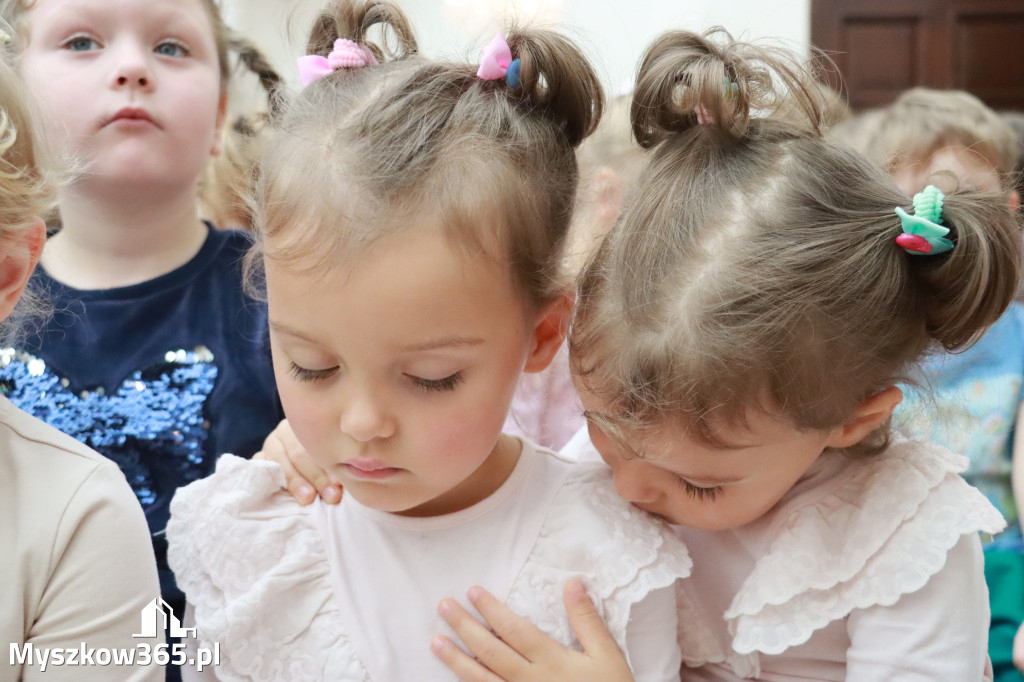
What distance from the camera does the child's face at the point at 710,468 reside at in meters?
0.92

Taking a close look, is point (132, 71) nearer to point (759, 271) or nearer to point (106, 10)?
point (106, 10)

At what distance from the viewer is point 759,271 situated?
0.87 metres

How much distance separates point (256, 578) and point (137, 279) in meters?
0.60

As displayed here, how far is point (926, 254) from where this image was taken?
35.9 inches

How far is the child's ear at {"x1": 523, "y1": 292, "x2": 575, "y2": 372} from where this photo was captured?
1017mm

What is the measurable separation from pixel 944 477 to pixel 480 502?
0.50 m

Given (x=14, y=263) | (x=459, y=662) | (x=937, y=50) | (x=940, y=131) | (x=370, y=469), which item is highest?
(x=14, y=263)

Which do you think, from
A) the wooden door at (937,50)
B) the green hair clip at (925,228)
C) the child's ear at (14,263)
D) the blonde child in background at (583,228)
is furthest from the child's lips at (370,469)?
the wooden door at (937,50)

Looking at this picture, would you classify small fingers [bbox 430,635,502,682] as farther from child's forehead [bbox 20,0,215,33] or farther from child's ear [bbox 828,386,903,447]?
child's forehead [bbox 20,0,215,33]


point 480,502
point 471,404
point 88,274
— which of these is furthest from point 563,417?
point 88,274

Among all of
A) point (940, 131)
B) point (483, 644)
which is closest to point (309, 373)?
point (483, 644)

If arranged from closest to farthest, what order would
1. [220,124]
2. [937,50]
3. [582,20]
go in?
[220,124], [582,20], [937,50]

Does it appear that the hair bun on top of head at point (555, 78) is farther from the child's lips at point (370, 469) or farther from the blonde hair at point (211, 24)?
the blonde hair at point (211, 24)

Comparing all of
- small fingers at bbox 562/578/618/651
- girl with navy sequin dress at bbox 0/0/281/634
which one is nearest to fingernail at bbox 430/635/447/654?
small fingers at bbox 562/578/618/651
